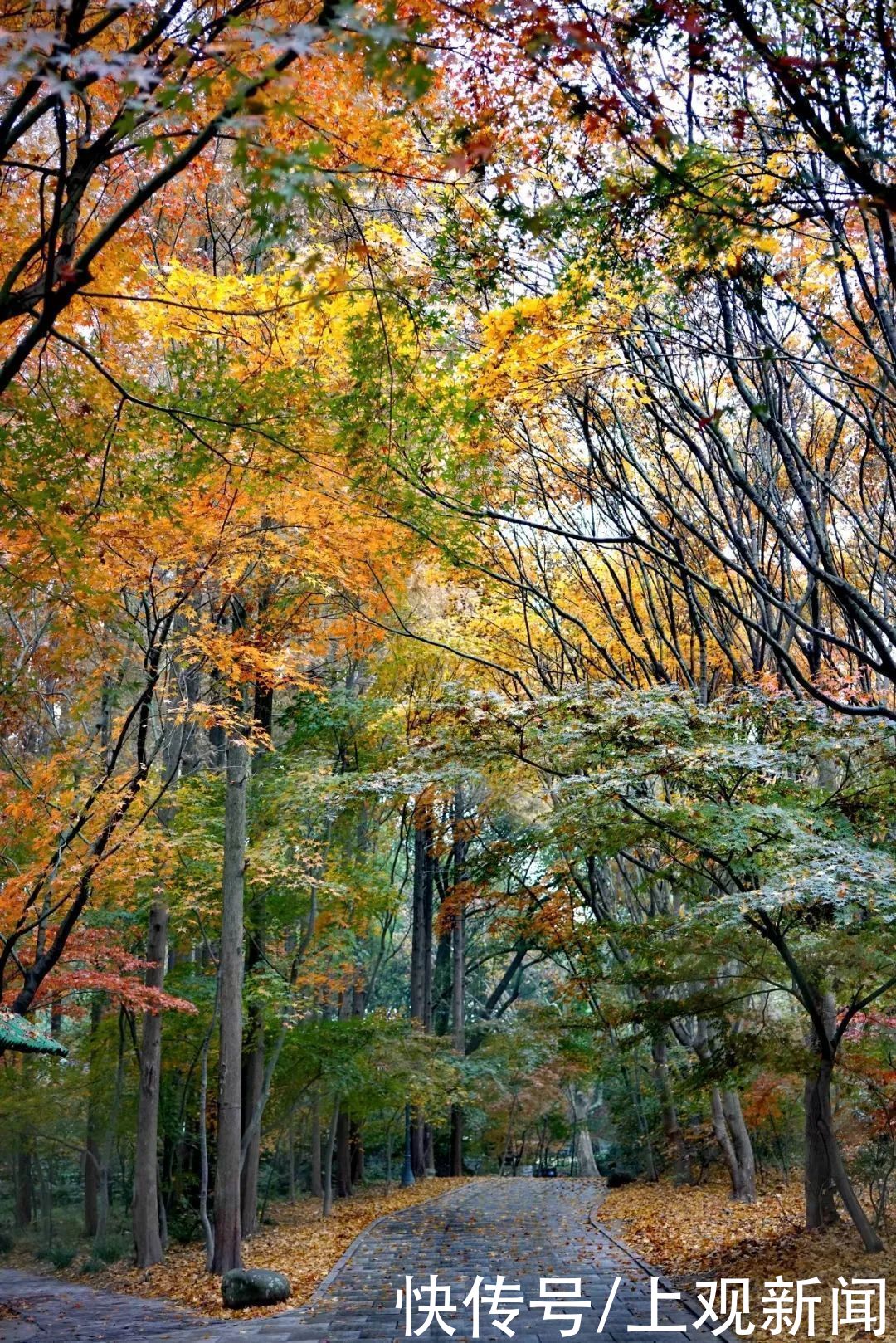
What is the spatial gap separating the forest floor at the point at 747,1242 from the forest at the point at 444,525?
11cm

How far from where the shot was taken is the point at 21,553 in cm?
627

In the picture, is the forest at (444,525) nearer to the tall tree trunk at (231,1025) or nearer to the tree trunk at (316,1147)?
the tall tree trunk at (231,1025)

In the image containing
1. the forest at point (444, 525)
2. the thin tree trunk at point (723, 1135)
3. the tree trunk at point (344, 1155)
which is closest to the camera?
the forest at point (444, 525)

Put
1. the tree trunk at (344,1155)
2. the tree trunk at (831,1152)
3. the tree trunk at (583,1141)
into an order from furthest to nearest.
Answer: the tree trunk at (583,1141) < the tree trunk at (344,1155) < the tree trunk at (831,1152)

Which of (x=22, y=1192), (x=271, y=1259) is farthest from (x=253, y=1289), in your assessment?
(x=22, y=1192)

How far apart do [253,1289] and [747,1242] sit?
14.3 feet

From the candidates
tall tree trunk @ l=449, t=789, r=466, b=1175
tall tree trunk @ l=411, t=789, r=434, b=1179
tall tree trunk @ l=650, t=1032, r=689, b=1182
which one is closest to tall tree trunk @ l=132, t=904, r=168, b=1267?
tall tree trunk @ l=650, t=1032, r=689, b=1182

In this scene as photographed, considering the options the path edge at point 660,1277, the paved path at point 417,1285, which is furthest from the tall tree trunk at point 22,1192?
the path edge at point 660,1277

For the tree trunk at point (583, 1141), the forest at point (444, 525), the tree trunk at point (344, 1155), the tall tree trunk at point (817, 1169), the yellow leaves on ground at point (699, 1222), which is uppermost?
the forest at point (444, 525)

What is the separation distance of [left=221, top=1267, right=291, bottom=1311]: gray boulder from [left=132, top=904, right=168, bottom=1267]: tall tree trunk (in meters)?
3.44

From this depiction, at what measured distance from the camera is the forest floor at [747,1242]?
6820mm

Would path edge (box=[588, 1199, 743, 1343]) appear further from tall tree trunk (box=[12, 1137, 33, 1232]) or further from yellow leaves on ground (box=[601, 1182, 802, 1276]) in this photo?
tall tree trunk (box=[12, 1137, 33, 1232])

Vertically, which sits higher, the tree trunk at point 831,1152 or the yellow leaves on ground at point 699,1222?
the tree trunk at point 831,1152

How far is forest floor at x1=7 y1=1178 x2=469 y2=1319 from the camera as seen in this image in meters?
9.86
